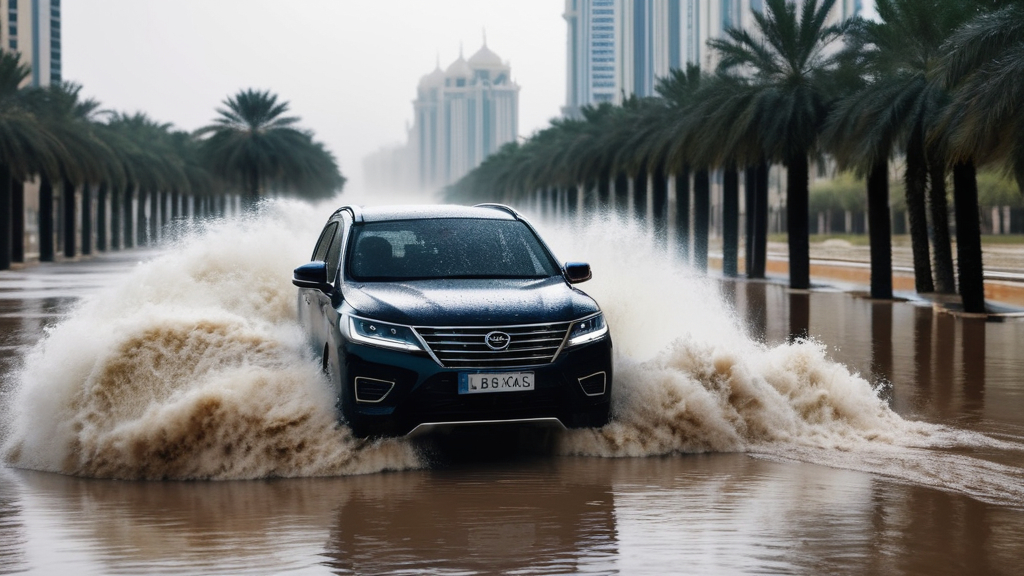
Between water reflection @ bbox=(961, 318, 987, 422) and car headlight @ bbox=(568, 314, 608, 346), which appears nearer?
car headlight @ bbox=(568, 314, 608, 346)

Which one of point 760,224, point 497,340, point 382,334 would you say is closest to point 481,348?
point 497,340

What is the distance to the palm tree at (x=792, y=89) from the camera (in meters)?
31.1

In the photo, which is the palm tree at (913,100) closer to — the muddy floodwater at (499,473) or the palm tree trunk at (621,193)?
the muddy floodwater at (499,473)

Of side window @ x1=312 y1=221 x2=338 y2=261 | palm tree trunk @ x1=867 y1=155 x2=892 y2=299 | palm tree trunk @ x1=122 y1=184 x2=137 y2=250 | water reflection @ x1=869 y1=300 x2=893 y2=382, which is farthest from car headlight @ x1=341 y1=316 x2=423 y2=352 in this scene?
palm tree trunk @ x1=122 y1=184 x2=137 y2=250

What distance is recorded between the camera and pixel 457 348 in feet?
25.2

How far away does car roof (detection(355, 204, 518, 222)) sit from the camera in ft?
30.9

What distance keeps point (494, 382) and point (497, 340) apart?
0.24 metres

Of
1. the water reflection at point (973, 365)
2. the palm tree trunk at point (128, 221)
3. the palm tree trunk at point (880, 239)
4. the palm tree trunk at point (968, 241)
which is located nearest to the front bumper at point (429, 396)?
the water reflection at point (973, 365)

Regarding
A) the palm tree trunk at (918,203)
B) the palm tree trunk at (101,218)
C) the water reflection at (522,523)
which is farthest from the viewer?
the palm tree trunk at (101,218)

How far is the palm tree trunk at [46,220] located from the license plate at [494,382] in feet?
158

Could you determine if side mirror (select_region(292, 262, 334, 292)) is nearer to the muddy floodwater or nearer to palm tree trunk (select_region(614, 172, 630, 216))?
the muddy floodwater

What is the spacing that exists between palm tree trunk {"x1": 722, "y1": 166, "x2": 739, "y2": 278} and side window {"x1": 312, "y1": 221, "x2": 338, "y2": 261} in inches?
1194

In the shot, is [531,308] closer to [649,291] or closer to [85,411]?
[85,411]

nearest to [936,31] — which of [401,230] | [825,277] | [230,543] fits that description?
[825,277]
